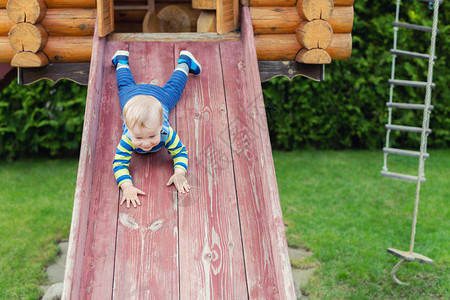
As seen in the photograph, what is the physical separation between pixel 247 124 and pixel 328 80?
4776 mm

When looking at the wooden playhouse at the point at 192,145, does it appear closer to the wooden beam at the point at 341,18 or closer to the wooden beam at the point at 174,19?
the wooden beam at the point at 341,18

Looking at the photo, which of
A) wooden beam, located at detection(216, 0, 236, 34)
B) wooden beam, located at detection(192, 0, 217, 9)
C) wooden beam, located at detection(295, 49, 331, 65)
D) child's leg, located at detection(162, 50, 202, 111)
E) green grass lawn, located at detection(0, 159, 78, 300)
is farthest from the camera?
green grass lawn, located at detection(0, 159, 78, 300)

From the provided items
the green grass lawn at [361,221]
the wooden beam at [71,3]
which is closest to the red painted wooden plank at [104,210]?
the wooden beam at [71,3]

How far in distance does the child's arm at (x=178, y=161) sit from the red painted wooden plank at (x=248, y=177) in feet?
1.08

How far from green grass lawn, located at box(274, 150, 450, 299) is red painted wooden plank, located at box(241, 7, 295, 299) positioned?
6.22 ft

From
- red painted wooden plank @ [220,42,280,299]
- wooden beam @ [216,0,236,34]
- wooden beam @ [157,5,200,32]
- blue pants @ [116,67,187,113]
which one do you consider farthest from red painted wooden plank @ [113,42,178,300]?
wooden beam @ [157,5,200,32]

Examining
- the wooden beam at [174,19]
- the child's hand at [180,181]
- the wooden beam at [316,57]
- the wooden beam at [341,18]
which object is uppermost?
the wooden beam at [174,19]

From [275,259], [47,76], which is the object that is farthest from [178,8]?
[275,259]

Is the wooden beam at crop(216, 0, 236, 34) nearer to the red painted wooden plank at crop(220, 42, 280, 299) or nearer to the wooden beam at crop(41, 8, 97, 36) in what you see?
the red painted wooden plank at crop(220, 42, 280, 299)

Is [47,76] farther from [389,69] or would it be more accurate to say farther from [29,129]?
[389,69]

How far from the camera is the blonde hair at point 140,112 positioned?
2.76 m

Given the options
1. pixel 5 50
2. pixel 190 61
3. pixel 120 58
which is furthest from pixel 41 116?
pixel 190 61

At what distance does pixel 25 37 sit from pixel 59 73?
1.31 feet

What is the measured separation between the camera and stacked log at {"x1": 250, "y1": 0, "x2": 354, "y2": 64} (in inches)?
157
